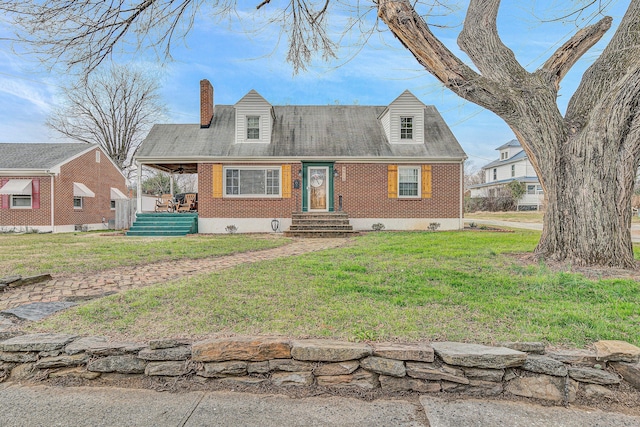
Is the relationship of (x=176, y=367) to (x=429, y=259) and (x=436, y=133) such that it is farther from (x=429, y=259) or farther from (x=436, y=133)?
(x=436, y=133)

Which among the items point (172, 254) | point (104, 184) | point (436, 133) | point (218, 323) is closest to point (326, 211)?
point (436, 133)

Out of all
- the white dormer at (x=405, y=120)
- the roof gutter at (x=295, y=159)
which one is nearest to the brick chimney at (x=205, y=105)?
the roof gutter at (x=295, y=159)

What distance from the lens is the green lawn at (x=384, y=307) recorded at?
2.85 meters

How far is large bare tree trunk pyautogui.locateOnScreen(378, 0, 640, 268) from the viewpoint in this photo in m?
4.91

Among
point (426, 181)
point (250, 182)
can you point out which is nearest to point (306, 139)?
point (250, 182)

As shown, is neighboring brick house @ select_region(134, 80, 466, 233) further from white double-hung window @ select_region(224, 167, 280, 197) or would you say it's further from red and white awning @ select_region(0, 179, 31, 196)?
red and white awning @ select_region(0, 179, 31, 196)

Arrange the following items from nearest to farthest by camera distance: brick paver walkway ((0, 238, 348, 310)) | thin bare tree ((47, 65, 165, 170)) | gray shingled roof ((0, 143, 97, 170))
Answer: brick paver walkway ((0, 238, 348, 310))
gray shingled roof ((0, 143, 97, 170))
thin bare tree ((47, 65, 165, 170))

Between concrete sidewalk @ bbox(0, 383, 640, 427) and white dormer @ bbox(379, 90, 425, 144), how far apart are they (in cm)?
1252

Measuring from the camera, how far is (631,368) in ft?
7.60

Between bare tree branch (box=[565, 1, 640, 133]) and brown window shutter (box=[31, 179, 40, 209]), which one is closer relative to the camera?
bare tree branch (box=[565, 1, 640, 133])

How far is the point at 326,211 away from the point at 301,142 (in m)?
2.99

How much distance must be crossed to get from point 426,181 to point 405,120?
2.69m

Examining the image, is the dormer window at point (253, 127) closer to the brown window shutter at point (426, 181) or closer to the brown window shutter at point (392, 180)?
the brown window shutter at point (392, 180)

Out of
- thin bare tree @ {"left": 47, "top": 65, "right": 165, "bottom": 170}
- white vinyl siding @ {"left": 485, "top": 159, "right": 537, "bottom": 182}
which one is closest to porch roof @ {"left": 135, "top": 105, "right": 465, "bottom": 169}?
thin bare tree @ {"left": 47, "top": 65, "right": 165, "bottom": 170}
